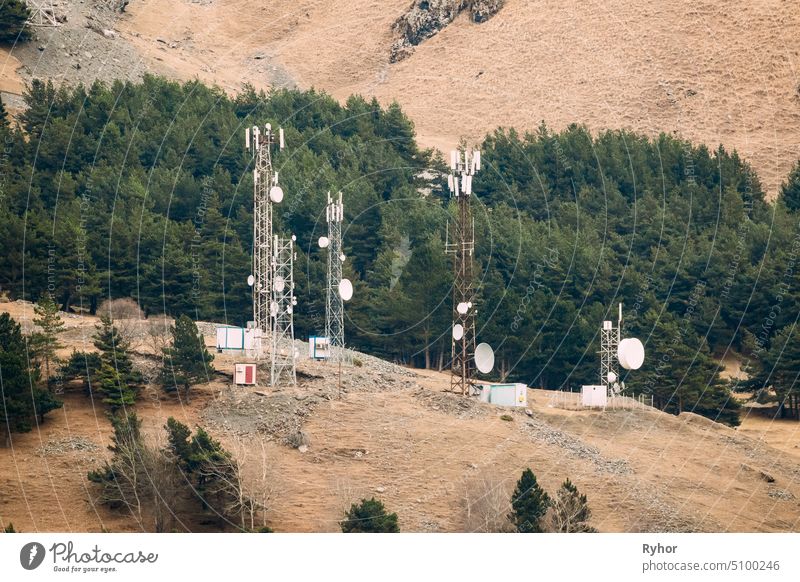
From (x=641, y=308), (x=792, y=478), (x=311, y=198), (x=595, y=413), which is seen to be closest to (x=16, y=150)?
(x=311, y=198)

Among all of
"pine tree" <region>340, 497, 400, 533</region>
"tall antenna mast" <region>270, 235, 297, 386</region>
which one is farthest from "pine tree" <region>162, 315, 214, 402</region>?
"pine tree" <region>340, 497, 400, 533</region>

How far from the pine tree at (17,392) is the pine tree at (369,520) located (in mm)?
17099

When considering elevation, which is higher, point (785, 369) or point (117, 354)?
point (117, 354)

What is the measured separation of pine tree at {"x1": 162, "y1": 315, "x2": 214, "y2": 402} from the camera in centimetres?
8094

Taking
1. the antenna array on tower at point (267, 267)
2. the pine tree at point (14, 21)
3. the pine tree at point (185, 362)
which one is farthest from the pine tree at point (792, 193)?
the pine tree at point (14, 21)

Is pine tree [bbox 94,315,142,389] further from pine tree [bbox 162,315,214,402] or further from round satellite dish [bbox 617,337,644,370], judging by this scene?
round satellite dish [bbox 617,337,644,370]

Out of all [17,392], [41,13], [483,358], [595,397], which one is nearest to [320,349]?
[483,358]

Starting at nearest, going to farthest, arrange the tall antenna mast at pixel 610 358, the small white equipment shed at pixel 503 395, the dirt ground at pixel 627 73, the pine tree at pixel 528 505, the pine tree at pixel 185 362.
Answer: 1. the pine tree at pixel 528 505
2. the pine tree at pixel 185 362
3. the small white equipment shed at pixel 503 395
4. the tall antenna mast at pixel 610 358
5. the dirt ground at pixel 627 73

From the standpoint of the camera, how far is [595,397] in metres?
91.4

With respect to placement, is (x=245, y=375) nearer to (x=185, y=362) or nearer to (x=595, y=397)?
(x=185, y=362)

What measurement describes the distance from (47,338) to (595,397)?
31.1m

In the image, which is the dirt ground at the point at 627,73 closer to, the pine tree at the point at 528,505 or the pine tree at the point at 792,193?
the pine tree at the point at 792,193

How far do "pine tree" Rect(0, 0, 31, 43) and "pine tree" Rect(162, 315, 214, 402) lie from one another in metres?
90.4

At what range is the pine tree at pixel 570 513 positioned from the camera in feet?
226
